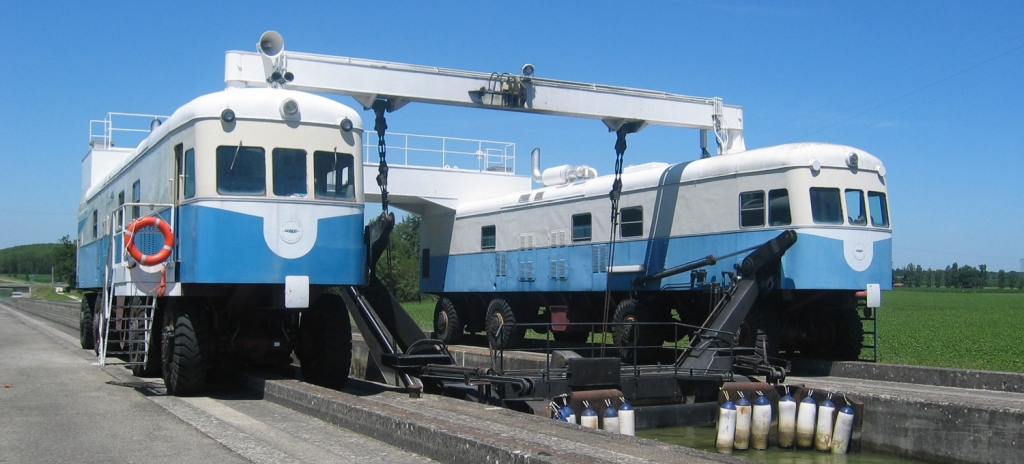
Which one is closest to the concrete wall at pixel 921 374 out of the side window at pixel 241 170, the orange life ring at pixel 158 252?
the side window at pixel 241 170

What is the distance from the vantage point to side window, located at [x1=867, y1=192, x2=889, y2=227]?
15.4 metres

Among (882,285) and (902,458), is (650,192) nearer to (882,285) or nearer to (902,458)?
(882,285)

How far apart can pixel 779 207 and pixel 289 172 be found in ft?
25.8

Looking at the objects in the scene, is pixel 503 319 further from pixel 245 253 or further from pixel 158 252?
pixel 245 253

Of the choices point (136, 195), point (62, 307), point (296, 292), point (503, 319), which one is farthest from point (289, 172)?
point (62, 307)

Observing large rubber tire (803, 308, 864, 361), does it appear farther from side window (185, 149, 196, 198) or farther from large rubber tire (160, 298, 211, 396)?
side window (185, 149, 196, 198)

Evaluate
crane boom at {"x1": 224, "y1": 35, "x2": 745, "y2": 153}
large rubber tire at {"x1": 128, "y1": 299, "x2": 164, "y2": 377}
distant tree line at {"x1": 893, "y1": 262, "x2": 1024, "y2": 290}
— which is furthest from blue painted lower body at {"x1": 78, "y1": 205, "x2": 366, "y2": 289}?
distant tree line at {"x1": 893, "y1": 262, "x2": 1024, "y2": 290}

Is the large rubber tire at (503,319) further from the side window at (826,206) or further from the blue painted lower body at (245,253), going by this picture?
the blue painted lower body at (245,253)

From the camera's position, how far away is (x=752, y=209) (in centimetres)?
1573

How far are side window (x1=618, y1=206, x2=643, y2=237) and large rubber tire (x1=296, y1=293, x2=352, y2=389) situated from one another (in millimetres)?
7288

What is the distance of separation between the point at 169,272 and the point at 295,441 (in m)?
4.15

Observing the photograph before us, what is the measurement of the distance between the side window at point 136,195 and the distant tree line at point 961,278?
13541 centimetres

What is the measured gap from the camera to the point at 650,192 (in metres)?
18.0

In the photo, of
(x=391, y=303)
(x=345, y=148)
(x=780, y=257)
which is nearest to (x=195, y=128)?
(x=345, y=148)
